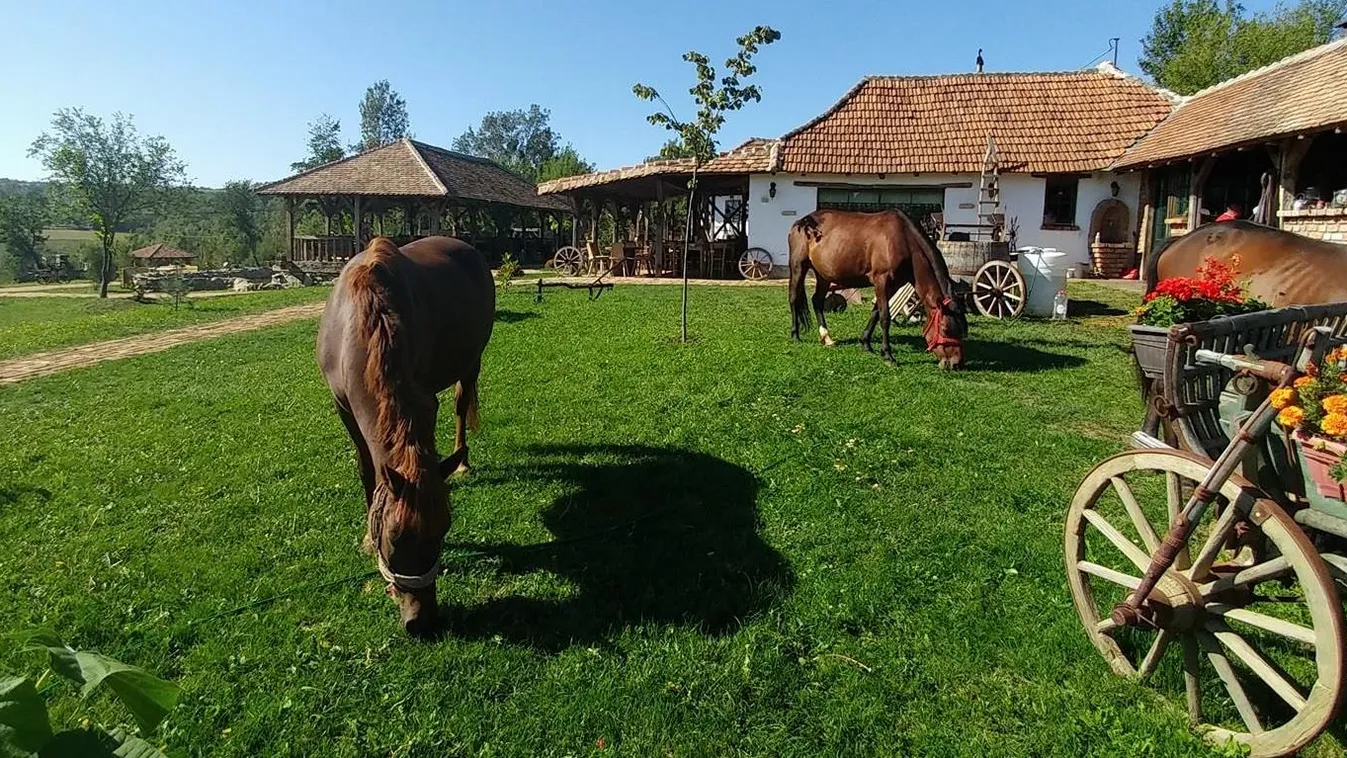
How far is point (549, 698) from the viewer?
288cm

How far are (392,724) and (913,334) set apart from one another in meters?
9.05

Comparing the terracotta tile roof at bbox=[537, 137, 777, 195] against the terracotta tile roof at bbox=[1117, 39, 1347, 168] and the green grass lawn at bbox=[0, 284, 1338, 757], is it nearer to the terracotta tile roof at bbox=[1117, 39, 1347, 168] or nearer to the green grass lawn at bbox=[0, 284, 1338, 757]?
the terracotta tile roof at bbox=[1117, 39, 1347, 168]

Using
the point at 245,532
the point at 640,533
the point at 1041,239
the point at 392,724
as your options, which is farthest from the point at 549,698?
the point at 1041,239

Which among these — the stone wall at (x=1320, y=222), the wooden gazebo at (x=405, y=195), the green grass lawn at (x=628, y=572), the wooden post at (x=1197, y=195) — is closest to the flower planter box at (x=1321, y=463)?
the green grass lawn at (x=628, y=572)

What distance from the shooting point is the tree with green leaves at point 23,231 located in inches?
1869

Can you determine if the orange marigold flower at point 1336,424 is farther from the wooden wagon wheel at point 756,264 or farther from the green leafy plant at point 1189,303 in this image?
the wooden wagon wheel at point 756,264

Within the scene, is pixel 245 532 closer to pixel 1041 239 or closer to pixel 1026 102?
pixel 1041 239

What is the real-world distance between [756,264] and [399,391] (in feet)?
56.5

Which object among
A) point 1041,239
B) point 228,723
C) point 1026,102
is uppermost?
point 1026,102

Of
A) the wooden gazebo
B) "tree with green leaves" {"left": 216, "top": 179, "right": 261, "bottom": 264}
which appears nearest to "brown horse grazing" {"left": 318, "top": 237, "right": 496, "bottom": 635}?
the wooden gazebo

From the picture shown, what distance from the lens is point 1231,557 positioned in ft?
10.2

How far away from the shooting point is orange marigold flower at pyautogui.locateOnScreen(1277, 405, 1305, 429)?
224cm

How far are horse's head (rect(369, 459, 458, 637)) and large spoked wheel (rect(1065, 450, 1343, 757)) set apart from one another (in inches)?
100

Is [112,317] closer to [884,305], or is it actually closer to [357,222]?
[357,222]
